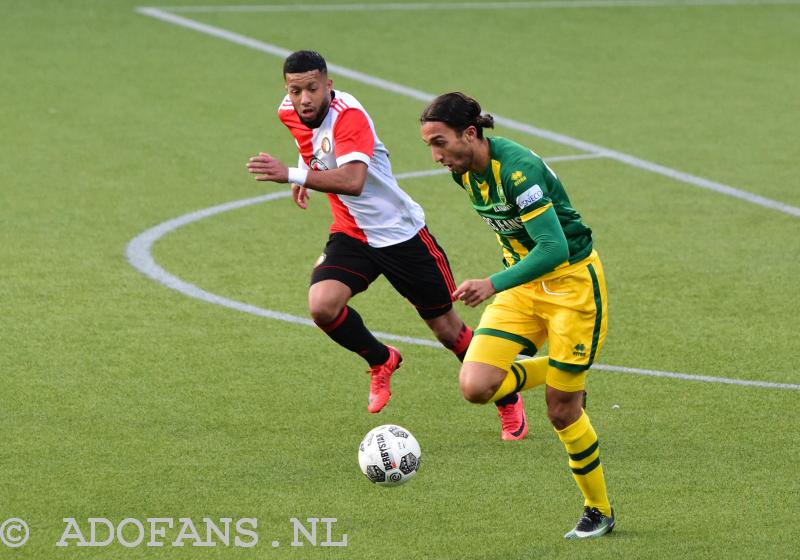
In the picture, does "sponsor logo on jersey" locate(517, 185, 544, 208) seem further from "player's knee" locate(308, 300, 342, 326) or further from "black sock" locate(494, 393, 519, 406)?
"player's knee" locate(308, 300, 342, 326)

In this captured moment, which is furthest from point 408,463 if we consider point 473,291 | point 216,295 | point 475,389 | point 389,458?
point 216,295

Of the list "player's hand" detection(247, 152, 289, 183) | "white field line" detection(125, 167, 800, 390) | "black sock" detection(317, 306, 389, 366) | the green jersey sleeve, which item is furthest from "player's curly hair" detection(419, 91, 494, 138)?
"white field line" detection(125, 167, 800, 390)

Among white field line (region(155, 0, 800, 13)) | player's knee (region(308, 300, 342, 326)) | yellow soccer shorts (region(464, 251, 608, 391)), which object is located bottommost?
white field line (region(155, 0, 800, 13))

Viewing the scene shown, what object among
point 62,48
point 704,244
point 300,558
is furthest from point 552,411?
point 62,48

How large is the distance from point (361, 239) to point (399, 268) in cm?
27

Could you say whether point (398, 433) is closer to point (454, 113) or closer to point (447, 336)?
point (447, 336)

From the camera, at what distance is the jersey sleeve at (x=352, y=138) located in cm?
781

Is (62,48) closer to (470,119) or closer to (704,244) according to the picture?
(704,244)

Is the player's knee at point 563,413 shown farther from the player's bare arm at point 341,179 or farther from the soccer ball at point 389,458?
the player's bare arm at point 341,179

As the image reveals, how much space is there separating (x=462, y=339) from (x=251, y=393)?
125 centimetres

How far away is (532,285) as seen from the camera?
6.82 metres

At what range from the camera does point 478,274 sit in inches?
427

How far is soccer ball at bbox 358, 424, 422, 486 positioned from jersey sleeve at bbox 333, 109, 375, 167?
1.66 metres

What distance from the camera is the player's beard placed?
7.93 m
